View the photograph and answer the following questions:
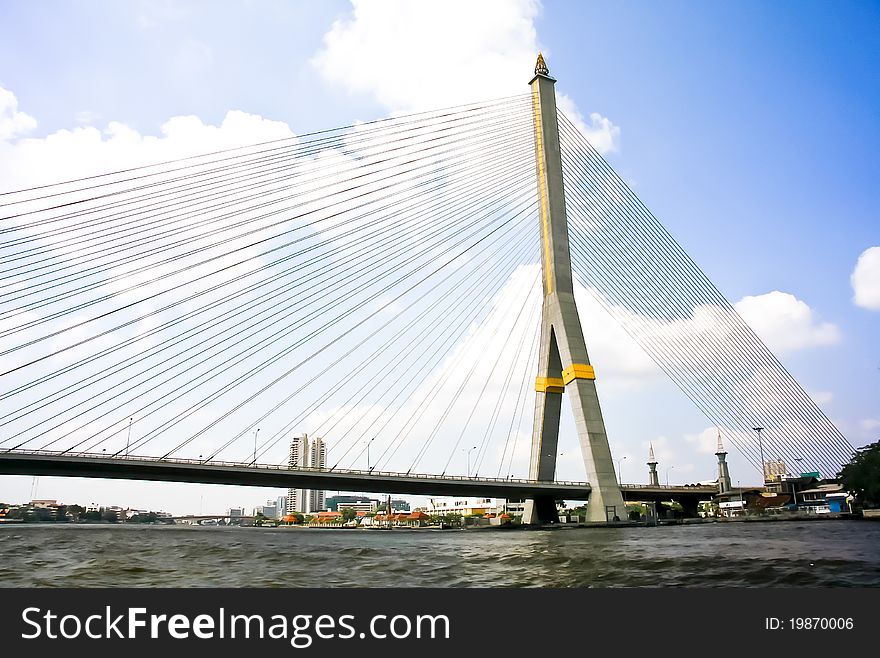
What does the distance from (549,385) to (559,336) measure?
166 inches

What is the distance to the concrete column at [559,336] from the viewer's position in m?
44.8

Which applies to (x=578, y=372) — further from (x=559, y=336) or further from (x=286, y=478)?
(x=286, y=478)

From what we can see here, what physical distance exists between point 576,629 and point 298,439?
5089 inches

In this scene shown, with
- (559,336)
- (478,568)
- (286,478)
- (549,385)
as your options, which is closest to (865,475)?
A: (549,385)

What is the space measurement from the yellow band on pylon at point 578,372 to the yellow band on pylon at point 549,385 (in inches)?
96.7

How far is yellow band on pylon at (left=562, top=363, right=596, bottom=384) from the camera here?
4441 cm

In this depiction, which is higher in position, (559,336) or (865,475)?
(559,336)

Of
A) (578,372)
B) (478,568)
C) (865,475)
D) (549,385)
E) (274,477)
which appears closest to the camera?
(478,568)

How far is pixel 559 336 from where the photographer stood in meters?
45.4

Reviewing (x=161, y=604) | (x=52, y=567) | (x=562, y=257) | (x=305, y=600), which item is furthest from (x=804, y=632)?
(x=562, y=257)

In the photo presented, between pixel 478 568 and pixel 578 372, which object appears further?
pixel 578 372

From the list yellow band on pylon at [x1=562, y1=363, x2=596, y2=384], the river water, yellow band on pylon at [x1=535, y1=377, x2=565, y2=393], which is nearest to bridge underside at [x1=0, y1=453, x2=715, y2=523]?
yellow band on pylon at [x1=535, y1=377, x2=565, y2=393]

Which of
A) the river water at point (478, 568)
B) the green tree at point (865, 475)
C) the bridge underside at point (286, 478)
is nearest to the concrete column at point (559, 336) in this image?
the bridge underside at point (286, 478)

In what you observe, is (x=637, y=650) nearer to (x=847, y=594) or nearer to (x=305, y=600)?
(x=847, y=594)
